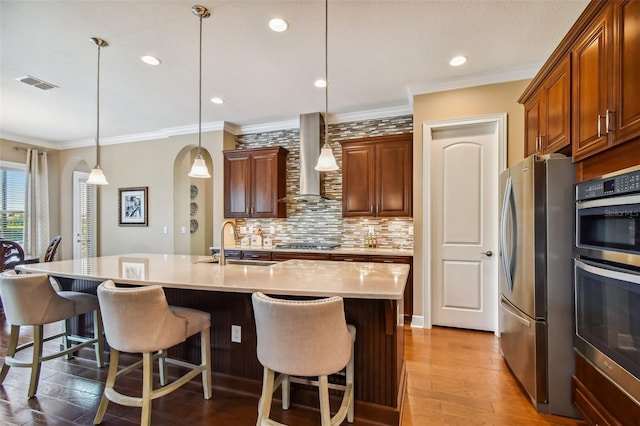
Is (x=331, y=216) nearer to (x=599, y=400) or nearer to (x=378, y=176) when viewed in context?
(x=378, y=176)

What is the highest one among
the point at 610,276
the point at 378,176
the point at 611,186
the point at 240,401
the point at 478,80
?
the point at 478,80

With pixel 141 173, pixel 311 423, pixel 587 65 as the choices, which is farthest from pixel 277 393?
pixel 141 173

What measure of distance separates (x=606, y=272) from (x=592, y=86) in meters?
1.07

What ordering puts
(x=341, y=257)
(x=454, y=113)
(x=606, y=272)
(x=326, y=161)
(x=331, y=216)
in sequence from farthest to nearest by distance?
(x=331, y=216), (x=341, y=257), (x=454, y=113), (x=326, y=161), (x=606, y=272)

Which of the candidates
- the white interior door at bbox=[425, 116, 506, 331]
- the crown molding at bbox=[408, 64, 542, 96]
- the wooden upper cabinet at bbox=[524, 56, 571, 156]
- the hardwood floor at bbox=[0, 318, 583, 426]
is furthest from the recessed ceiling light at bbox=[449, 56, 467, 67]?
the hardwood floor at bbox=[0, 318, 583, 426]

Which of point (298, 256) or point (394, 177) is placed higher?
point (394, 177)

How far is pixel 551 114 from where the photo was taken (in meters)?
2.21

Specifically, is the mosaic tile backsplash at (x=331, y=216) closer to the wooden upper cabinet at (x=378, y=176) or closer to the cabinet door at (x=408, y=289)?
the wooden upper cabinet at (x=378, y=176)

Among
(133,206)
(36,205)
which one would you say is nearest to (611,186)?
(133,206)

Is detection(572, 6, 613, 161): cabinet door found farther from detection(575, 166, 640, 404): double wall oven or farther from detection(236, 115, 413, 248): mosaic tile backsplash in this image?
detection(236, 115, 413, 248): mosaic tile backsplash

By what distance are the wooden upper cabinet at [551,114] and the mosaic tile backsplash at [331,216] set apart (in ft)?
5.58

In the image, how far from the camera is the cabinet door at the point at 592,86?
155cm

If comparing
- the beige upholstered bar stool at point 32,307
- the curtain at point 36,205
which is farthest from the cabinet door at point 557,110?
the curtain at point 36,205

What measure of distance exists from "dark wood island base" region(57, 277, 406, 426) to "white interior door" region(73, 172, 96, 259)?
5.19m
